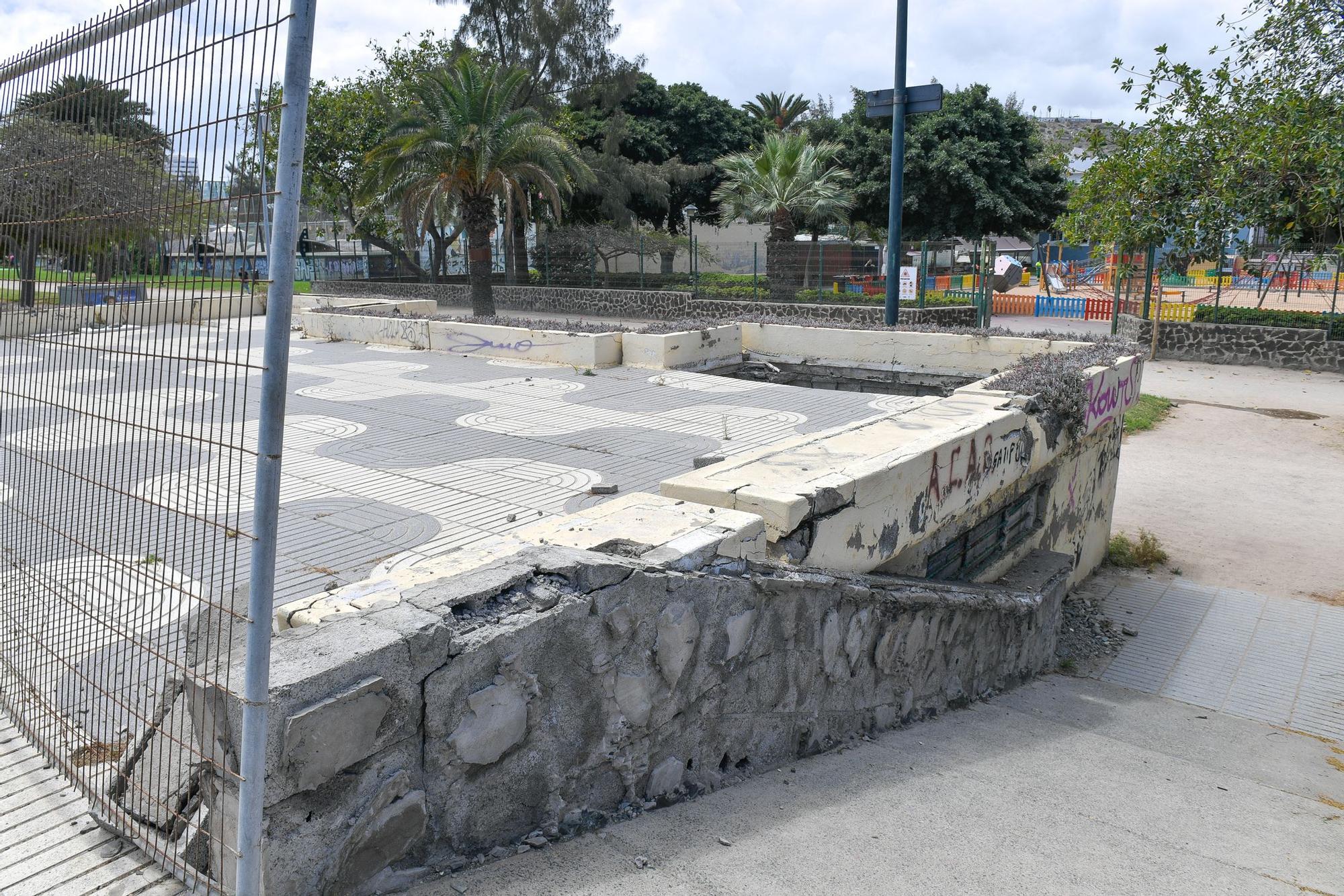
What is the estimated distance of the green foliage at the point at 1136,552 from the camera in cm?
1160

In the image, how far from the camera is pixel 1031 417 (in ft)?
26.2

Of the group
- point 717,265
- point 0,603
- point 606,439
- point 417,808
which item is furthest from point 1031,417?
point 717,265

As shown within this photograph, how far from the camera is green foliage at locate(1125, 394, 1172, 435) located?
1636 centimetres

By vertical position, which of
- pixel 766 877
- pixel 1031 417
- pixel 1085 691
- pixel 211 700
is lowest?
pixel 1085 691

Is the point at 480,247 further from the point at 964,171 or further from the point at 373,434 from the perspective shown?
the point at 964,171

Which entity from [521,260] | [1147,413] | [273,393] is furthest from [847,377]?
[521,260]

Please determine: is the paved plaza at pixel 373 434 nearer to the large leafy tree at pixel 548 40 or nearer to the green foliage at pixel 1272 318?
the green foliage at pixel 1272 318

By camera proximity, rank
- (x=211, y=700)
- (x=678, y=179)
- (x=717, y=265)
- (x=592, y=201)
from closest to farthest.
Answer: (x=211, y=700)
(x=717, y=265)
(x=592, y=201)
(x=678, y=179)

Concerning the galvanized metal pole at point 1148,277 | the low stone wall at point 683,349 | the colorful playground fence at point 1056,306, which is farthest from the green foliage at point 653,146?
the low stone wall at point 683,349

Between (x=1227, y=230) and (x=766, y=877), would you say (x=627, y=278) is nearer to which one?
(x=1227, y=230)

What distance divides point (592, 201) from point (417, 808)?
110 feet

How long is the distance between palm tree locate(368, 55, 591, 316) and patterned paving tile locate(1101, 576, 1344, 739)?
15.5 m

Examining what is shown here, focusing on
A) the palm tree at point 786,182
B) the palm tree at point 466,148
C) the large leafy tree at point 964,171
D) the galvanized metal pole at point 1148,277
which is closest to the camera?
the palm tree at point 466,148

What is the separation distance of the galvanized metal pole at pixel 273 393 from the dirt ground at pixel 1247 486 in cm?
1084
